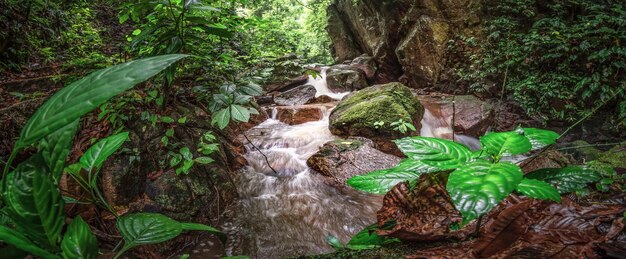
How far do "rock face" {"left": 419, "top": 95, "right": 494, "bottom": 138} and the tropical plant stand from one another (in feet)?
21.2

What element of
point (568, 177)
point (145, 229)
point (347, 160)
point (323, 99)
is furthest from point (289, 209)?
point (323, 99)

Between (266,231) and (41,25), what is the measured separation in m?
5.85

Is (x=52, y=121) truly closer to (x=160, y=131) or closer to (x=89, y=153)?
(x=89, y=153)

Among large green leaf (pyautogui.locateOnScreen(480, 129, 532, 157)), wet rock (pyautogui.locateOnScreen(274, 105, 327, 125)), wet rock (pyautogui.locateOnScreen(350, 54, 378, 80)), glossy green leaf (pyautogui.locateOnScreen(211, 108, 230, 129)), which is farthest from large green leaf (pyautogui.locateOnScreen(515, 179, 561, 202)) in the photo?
wet rock (pyautogui.locateOnScreen(350, 54, 378, 80))

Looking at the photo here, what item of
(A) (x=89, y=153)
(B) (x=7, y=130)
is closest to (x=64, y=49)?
(B) (x=7, y=130)

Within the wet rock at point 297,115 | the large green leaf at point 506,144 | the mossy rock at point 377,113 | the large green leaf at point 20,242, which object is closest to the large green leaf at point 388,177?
the large green leaf at point 506,144

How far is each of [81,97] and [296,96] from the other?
9.23m

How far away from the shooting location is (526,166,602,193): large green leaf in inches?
32.0

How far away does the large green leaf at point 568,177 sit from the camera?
2.67 ft

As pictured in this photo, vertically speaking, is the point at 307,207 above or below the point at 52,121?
below

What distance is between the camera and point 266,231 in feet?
9.52

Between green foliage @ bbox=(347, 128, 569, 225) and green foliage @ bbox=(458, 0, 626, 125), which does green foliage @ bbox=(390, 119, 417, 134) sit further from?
green foliage @ bbox=(347, 128, 569, 225)

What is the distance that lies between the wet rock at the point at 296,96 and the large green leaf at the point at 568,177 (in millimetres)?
8411

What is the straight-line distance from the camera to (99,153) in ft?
3.17
